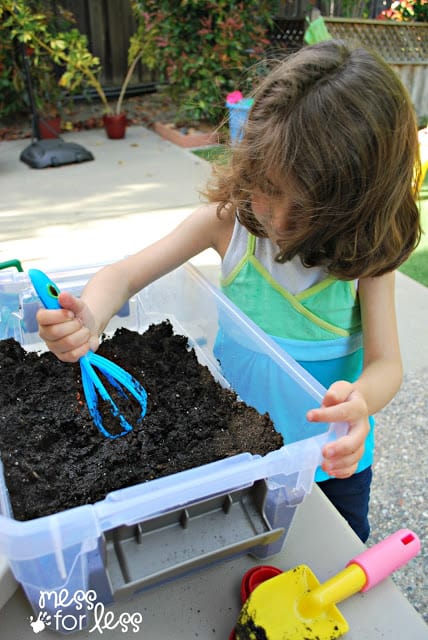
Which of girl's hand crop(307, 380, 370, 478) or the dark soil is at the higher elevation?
girl's hand crop(307, 380, 370, 478)

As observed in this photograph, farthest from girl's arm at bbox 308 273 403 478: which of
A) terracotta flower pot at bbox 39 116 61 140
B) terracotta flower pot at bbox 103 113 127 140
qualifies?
terracotta flower pot at bbox 103 113 127 140

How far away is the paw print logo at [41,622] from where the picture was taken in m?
0.54

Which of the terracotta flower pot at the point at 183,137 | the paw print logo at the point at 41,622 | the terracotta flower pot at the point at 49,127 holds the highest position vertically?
the paw print logo at the point at 41,622

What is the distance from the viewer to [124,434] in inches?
26.7

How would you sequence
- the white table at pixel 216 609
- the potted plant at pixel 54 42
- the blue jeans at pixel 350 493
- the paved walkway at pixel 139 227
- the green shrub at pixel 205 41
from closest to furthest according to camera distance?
the white table at pixel 216 609 < the blue jeans at pixel 350 493 < the paved walkway at pixel 139 227 < the potted plant at pixel 54 42 < the green shrub at pixel 205 41

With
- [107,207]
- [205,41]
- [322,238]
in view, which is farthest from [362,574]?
[205,41]

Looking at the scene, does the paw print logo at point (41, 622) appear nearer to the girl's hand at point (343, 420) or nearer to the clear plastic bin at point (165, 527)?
the clear plastic bin at point (165, 527)

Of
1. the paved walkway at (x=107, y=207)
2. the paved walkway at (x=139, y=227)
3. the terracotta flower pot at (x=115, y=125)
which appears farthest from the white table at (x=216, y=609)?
the terracotta flower pot at (x=115, y=125)

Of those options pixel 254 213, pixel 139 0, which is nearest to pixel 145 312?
pixel 254 213

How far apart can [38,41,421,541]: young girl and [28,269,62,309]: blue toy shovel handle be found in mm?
12

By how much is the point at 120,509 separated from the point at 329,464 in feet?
0.73

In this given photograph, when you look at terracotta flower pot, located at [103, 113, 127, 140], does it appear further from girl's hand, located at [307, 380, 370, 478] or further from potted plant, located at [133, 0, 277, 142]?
girl's hand, located at [307, 380, 370, 478]

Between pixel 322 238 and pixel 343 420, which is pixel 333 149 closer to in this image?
pixel 322 238

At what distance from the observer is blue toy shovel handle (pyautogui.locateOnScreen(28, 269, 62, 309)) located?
62 centimetres
